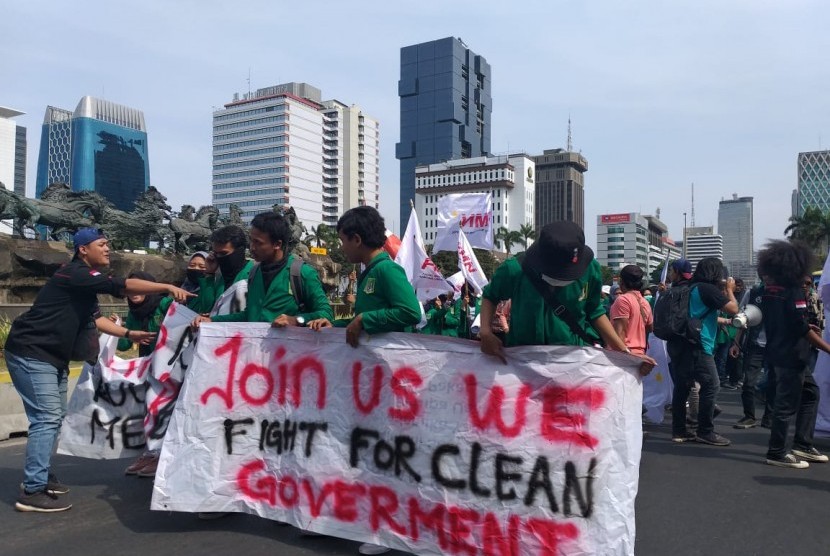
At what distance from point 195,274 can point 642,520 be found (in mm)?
3799

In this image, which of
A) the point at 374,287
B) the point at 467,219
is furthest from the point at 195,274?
the point at 467,219

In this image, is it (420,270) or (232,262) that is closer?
(232,262)

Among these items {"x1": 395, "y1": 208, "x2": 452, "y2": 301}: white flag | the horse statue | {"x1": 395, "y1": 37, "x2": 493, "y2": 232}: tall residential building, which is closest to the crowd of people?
{"x1": 395, "y1": 208, "x2": 452, "y2": 301}: white flag

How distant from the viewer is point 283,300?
4.16 meters

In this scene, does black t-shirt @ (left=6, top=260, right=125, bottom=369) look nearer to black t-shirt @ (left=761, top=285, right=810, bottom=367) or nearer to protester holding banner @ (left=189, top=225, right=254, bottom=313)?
protester holding banner @ (left=189, top=225, right=254, bottom=313)

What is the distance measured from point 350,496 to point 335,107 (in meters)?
159

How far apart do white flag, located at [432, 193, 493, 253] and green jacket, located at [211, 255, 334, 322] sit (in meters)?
7.05

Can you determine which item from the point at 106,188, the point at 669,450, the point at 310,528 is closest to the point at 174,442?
the point at 310,528

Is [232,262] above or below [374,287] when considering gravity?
above

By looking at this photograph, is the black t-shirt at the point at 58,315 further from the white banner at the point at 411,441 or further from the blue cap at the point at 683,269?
the blue cap at the point at 683,269

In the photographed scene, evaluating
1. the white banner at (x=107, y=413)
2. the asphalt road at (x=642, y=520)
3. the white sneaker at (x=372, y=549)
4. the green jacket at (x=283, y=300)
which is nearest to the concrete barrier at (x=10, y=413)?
the asphalt road at (x=642, y=520)

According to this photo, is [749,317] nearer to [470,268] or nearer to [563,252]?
[563,252]

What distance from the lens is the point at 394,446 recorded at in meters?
3.46

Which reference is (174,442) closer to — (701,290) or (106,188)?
(701,290)
